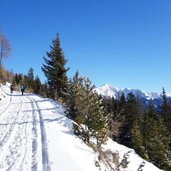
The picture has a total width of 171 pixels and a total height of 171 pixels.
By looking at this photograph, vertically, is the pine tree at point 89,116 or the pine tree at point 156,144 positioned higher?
the pine tree at point 89,116

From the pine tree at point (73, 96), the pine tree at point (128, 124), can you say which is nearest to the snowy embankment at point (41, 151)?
the pine tree at point (73, 96)

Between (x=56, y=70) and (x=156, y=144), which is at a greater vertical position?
(x=56, y=70)

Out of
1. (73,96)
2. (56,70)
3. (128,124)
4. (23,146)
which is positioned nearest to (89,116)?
(73,96)

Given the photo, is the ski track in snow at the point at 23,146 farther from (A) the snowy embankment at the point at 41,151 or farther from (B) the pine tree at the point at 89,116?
(B) the pine tree at the point at 89,116

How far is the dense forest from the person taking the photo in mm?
16422

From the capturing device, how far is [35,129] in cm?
1442

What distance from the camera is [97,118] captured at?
53.7 feet

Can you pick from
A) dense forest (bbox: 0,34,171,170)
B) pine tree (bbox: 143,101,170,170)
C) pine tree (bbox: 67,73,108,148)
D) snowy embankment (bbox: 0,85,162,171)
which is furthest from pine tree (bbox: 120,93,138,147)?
snowy embankment (bbox: 0,85,162,171)

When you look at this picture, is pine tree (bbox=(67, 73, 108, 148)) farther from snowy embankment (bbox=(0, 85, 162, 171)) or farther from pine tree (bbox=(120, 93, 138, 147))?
pine tree (bbox=(120, 93, 138, 147))

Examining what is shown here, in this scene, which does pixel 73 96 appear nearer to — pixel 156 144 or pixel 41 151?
pixel 41 151

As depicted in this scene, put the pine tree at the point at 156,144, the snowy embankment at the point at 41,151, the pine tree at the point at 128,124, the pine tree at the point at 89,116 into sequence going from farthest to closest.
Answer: the pine tree at the point at 128,124
the pine tree at the point at 156,144
the pine tree at the point at 89,116
the snowy embankment at the point at 41,151

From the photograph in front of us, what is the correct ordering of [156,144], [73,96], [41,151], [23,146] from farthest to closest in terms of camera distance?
[156,144]
[73,96]
[23,146]
[41,151]

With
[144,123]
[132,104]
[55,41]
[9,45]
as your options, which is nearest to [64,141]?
[55,41]

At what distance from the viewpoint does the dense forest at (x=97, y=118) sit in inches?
647
